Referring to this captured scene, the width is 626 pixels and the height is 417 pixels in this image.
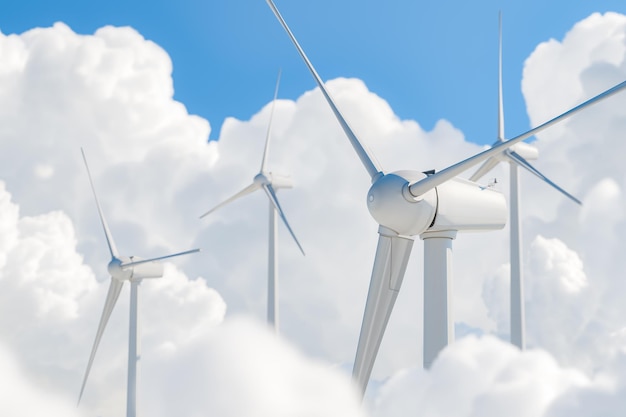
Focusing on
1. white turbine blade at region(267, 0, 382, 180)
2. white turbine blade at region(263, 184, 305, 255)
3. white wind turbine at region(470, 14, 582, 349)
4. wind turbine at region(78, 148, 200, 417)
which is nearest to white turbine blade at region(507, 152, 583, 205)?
white wind turbine at region(470, 14, 582, 349)

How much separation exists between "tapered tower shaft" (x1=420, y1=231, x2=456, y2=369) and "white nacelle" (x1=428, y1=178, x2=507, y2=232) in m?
0.45

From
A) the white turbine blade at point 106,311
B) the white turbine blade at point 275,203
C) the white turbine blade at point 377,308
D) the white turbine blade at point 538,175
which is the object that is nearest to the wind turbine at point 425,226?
the white turbine blade at point 377,308

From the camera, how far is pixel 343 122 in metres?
27.0

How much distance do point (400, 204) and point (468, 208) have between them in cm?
280

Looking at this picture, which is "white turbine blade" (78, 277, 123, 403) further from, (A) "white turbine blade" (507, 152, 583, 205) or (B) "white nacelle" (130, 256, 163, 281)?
(A) "white turbine blade" (507, 152, 583, 205)

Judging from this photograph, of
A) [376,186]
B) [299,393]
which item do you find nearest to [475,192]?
[376,186]

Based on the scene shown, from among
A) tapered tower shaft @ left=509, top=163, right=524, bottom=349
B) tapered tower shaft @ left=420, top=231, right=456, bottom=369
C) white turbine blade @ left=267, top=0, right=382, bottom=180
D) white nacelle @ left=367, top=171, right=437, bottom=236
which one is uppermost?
tapered tower shaft @ left=509, top=163, right=524, bottom=349

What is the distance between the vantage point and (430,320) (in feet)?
77.2

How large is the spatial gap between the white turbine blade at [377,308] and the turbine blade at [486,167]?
69.8 ft

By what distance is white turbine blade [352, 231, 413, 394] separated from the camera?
2439cm

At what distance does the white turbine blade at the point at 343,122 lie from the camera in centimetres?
2483

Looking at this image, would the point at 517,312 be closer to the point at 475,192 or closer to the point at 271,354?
the point at 271,354

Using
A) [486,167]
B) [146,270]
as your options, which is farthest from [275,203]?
[486,167]

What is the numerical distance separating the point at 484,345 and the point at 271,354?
37.9 ft
